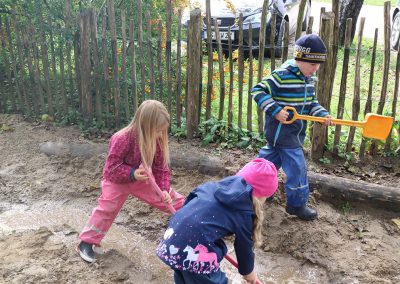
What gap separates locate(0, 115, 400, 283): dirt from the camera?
318 centimetres

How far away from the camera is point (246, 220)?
86.9 inches

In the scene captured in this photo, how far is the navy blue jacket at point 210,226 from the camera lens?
7.12ft

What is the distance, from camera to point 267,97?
3.31 meters

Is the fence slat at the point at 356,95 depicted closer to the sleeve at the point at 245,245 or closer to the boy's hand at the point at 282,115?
the boy's hand at the point at 282,115

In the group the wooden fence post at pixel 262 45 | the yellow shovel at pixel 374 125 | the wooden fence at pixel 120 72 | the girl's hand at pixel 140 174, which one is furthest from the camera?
the wooden fence at pixel 120 72

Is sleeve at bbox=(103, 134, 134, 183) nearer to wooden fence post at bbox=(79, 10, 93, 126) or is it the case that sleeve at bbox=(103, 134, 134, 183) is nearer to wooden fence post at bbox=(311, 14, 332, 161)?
wooden fence post at bbox=(311, 14, 332, 161)

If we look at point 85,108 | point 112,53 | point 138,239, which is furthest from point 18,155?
point 138,239

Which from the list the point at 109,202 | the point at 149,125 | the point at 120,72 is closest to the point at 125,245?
the point at 109,202

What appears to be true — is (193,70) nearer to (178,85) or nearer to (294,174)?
(178,85)

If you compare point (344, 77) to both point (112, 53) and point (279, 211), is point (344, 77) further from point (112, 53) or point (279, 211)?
point (112, 53)

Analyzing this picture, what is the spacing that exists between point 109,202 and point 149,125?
2.31 ft

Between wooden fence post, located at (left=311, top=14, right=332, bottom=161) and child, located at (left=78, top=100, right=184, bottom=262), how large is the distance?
1747 millimetres

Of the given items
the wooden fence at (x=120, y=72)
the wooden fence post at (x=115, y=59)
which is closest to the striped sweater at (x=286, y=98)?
the wooden fence at (x=120, y=72)

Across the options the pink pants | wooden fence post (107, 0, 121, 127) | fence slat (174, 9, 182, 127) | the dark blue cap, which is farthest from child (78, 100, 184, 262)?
wooden fence post (107, 0, 121, 127)
